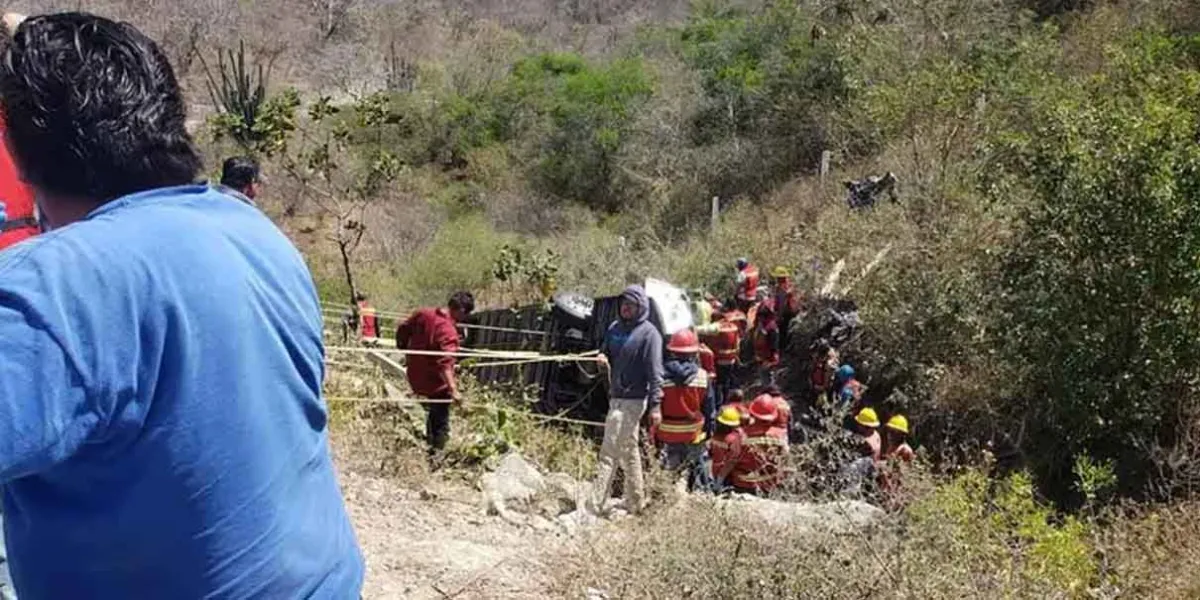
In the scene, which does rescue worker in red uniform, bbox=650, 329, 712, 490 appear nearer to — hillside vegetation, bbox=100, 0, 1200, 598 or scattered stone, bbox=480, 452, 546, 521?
scattered stone, bbox=480, 452, 546, 521

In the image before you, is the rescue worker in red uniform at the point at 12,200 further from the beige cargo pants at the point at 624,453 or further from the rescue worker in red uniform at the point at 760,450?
the rescue worker in red uniform at the point at 760,450

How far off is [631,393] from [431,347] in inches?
54.3

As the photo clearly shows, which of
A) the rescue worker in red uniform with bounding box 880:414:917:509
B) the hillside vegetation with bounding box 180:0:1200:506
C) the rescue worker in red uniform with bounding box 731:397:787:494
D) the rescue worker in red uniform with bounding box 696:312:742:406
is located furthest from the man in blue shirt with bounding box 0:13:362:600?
the rescue worker in red uniform with bounding box 696:312:742:406

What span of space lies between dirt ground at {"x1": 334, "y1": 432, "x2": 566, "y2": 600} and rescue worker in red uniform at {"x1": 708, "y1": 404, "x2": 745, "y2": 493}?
4.87 feet

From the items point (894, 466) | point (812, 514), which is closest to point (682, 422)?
point (894, 466)

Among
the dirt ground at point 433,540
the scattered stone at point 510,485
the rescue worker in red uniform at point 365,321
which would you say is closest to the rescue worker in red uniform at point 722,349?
the rescue worker in red uniform at point 365,321

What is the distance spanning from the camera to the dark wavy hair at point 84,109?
1.12m

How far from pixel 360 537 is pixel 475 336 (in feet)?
20.7

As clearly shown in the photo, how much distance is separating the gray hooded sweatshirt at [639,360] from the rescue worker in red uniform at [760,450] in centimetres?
74

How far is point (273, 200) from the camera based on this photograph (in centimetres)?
2498

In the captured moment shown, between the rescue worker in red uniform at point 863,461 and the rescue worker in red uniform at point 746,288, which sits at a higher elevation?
the rescue worker in red uniform at point 863,461

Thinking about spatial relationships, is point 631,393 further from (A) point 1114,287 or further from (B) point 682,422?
(A) point 1114,287

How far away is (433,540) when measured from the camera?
5316 millimetres

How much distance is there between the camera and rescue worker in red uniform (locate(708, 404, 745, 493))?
6.90m
